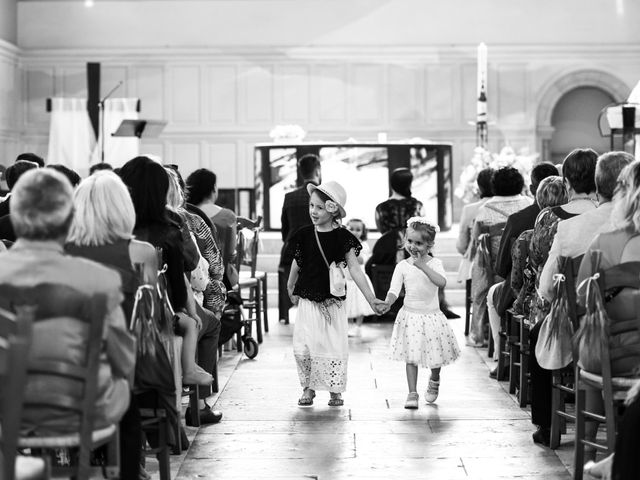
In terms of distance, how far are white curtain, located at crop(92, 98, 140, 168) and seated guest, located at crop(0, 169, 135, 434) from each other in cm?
1306

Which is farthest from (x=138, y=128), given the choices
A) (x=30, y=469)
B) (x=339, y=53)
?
(x=30, y=469)

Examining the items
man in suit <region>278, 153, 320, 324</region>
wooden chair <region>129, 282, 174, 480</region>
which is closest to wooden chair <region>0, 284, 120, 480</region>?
wooden chair <region>129, 282, 174, 480</region>

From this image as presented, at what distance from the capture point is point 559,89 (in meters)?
16.9

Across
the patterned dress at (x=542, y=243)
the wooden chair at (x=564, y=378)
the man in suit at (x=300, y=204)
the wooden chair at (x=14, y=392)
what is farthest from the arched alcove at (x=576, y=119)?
the wooden chair at (x=14, y=392)

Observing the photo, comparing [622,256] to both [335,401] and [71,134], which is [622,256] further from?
[71,134]

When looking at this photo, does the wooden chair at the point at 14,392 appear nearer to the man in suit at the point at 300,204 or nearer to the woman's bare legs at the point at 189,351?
the woman's bare legs at the point at 189,351

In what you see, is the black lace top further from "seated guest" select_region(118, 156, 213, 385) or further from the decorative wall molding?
the decorative wall molding

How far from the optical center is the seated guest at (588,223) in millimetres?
4812

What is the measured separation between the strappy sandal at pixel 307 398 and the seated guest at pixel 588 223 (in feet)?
6.60

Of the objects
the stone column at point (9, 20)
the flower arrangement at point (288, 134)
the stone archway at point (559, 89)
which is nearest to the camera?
the flower arrangement at point (288, 134)

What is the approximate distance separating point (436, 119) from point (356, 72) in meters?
1.36

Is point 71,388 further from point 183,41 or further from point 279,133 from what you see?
point 183,41

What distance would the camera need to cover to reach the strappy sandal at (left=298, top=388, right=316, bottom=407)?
6691mm

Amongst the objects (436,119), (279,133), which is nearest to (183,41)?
(436,119)
